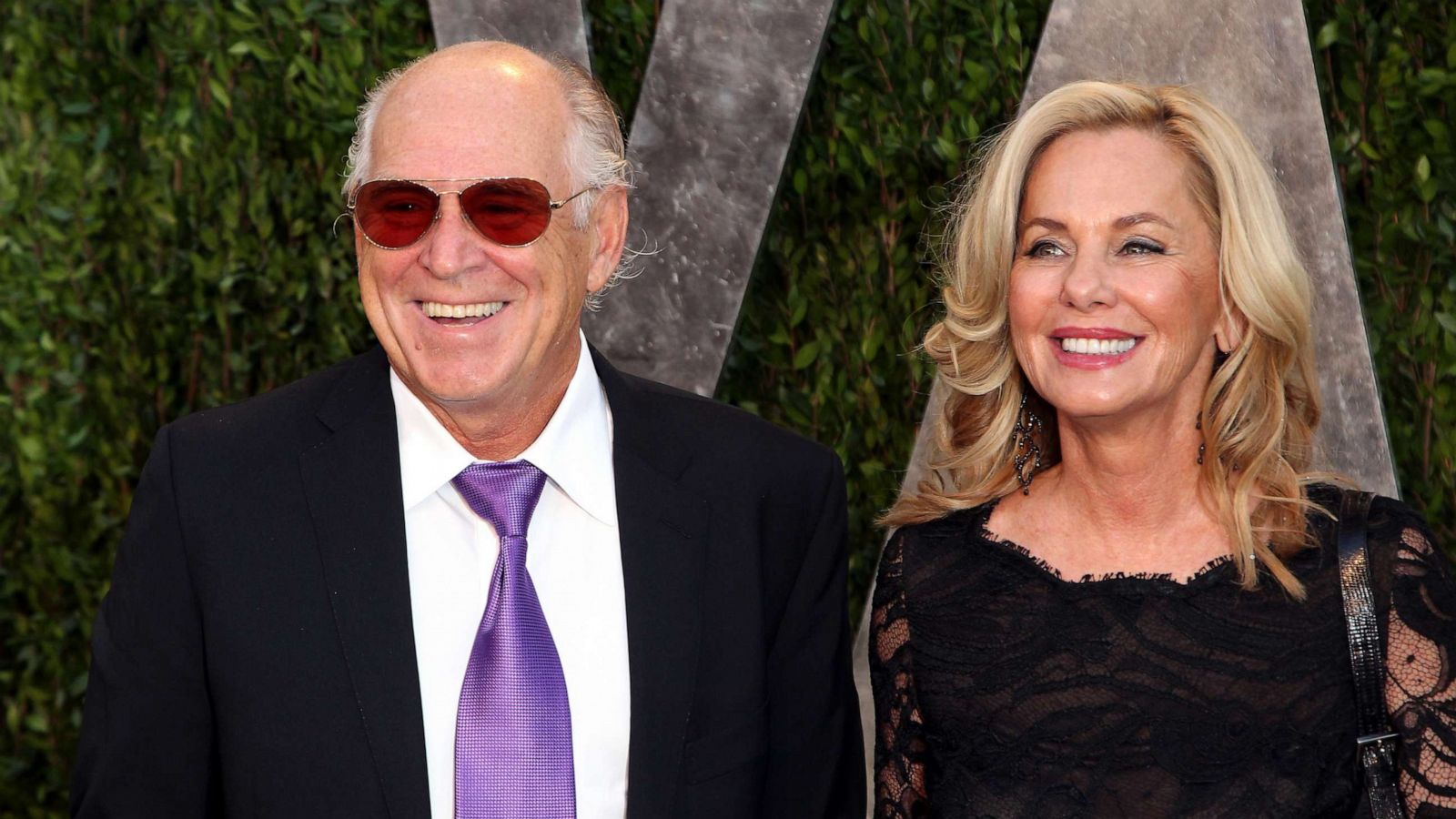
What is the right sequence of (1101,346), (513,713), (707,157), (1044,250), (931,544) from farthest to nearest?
(707,157)
(931,544)
(1044,250)
(1101,346)
(513,713)

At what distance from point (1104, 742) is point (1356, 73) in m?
1.72

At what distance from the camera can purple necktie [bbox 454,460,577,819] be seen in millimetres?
2320

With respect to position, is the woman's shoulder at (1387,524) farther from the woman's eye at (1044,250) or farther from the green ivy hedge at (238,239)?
the green ivy hedge at (238,239)

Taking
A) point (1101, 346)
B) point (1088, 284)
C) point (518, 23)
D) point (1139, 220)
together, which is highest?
point (518, 23)

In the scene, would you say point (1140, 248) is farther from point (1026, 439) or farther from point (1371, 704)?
point (1371, 704)

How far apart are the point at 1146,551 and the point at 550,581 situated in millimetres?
1014

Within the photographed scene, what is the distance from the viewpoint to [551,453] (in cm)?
256

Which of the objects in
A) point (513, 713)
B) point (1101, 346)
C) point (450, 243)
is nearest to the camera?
point (513, 713)

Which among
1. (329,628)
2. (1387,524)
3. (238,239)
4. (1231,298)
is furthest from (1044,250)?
(238,239)

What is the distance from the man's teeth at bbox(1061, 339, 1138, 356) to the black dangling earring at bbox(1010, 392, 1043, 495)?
0.32 meters

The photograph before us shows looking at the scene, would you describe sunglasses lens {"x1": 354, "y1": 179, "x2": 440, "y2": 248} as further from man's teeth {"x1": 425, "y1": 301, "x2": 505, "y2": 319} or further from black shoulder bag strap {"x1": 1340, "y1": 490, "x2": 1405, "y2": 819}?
black shoulder bag strap {"x1": 1340, "y1": 490, "x2": 1405, "y2": 819}

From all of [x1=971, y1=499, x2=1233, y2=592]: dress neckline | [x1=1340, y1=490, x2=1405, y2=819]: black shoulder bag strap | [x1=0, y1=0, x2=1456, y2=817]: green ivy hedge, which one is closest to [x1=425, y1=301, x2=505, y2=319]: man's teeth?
[x1=971, y1=499, x2=1233, y2=592]: dress neckline

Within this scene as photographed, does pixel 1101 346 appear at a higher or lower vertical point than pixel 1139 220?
lower

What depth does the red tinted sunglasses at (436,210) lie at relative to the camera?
2.46m
